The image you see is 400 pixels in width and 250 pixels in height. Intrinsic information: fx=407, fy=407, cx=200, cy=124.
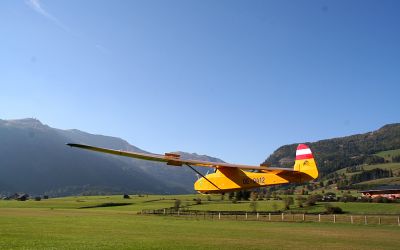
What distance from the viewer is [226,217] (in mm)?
60812

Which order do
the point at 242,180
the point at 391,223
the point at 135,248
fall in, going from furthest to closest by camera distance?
the point at 391,223
the point at 242,180
the point at 135,248

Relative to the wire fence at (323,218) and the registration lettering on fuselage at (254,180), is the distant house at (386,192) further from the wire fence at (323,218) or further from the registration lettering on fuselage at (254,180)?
the registration lettering on fuselage at (254,180)

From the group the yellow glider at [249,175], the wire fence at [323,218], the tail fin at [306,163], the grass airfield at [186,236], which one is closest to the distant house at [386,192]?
the wire fence at [323,218]

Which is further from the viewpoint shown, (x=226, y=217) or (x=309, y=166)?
(x=226, y=217)

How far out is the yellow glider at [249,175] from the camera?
1347 inches

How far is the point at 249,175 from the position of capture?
121 ft

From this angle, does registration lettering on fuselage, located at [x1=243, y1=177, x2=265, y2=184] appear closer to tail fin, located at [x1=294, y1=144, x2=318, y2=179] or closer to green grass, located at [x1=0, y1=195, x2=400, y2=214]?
tail fin, located at [x1=294, y1=144, x2=318, y2=179]

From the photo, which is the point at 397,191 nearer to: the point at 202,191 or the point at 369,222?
the point at 369,222

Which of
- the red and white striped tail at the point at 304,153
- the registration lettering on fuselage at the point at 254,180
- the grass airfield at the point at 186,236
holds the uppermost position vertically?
the red and white striped tail at the point at 304,153

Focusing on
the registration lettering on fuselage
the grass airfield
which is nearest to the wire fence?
the grass airfield

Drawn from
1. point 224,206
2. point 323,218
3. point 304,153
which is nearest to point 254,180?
point 304,153

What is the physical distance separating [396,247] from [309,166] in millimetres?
11372

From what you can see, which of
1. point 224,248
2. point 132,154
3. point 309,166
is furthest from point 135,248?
point 309,166

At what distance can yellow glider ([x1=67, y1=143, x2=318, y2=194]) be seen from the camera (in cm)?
3422
